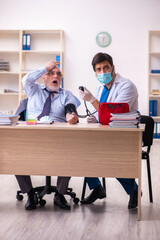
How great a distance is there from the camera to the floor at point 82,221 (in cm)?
224

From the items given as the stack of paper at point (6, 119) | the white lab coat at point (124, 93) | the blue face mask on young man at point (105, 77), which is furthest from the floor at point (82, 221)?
the blue face mask on young man at point (105, 77)

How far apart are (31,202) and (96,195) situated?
0.51 meters

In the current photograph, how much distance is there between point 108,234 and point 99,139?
0.67 metres

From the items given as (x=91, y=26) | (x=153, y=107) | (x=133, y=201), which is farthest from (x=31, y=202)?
(x=91, y=26)

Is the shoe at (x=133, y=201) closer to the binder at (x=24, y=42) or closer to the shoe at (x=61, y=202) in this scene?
the shoe at (x=61, y=202)

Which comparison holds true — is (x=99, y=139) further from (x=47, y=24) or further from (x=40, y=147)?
(x=47, y=24)

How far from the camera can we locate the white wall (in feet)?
→ 22.8

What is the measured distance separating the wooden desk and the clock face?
4636 mm

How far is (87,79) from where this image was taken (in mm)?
7098

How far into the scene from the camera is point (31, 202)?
9.16 feet

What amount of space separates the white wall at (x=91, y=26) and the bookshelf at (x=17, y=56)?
16 cm

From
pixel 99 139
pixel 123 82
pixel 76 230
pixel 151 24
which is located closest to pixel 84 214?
pixel 76 230

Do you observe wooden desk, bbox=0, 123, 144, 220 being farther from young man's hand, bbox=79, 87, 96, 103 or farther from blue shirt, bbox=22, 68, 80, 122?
blue shirt, bbox=22, 68, 80, 122

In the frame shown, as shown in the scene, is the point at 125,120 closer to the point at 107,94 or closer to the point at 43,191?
the point at 107,94
